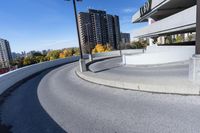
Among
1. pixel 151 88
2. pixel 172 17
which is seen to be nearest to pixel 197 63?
pixel 151 88

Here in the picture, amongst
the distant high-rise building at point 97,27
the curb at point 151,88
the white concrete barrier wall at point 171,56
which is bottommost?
the curb at point 151,88

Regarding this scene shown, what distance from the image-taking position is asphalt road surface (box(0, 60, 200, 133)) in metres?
4.12

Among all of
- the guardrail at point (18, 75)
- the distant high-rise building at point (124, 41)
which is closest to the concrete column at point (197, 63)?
the guardrail at point (18, 75)

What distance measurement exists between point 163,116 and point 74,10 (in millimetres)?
11590

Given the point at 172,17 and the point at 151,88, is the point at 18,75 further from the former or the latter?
the point at 172,17

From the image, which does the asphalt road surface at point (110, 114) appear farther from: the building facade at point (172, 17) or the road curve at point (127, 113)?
the building facade at point (172, 17)

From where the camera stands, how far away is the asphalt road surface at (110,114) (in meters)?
4.12

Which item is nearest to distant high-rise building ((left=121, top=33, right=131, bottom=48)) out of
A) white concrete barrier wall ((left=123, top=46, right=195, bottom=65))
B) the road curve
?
white concrete barrier wall ((left=123, top=46, right=195, bottom=65))

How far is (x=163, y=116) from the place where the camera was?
177 inches

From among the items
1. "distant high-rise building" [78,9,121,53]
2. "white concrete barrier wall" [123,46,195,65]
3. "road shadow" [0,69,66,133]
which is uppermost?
"distant high-rise building" [78,9,121,53]

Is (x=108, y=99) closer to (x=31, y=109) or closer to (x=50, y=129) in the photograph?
(x=50, y=129)

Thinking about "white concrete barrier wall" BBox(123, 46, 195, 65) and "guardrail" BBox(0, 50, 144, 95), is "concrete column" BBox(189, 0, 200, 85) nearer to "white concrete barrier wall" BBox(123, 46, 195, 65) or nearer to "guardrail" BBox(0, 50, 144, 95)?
"white concrete barrier wall" BBox(123, 46, 195, 65)

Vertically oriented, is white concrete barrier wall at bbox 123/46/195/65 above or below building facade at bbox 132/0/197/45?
below

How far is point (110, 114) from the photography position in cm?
512
